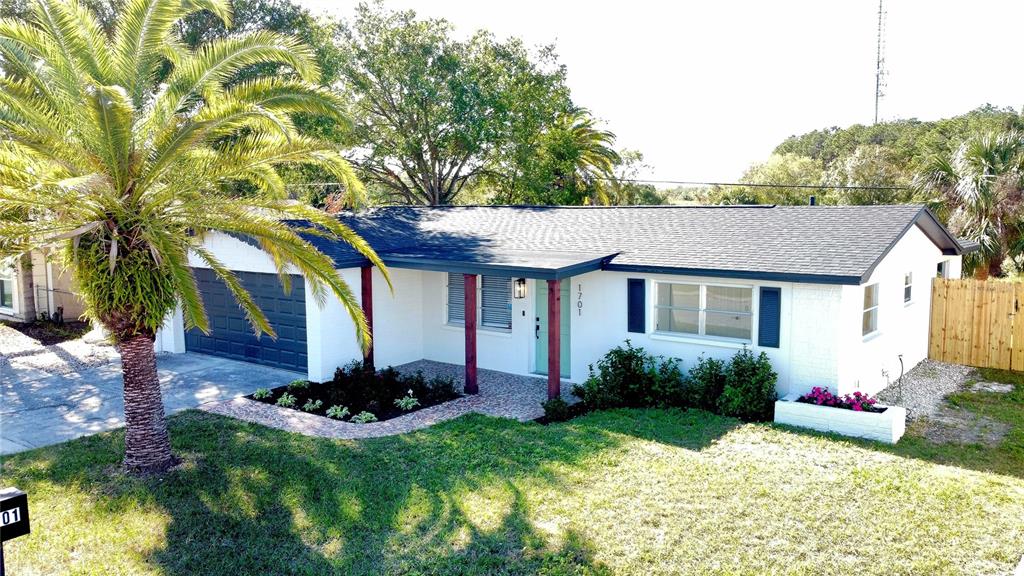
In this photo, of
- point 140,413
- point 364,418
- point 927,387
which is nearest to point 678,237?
point 927,387

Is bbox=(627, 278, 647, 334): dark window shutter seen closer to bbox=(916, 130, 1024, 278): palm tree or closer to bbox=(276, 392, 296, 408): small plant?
bbox=(276, 392, 296, 408): small plant

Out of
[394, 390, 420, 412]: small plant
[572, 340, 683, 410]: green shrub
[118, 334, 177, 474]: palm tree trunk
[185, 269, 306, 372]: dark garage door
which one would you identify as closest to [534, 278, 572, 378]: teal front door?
[572, 340, 683, 410]: green shrub

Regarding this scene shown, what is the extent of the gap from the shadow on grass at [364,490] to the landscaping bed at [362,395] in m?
1.11

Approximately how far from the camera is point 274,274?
532 inches

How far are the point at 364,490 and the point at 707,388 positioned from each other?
549 cm

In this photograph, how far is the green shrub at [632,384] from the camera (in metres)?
10.9

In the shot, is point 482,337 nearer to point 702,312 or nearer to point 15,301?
point 702,312

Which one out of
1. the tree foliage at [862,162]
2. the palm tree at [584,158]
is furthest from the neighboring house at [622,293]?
the tree foliage at [862,162]

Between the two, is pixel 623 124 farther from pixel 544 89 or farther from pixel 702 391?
pixel 702 391

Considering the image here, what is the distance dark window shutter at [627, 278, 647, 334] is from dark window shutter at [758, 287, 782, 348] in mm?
1852

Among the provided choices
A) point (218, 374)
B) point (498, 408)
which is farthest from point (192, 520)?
point (218, 374)

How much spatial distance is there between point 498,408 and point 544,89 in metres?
19.2

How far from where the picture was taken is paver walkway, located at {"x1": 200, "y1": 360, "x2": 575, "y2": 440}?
32.6 ft

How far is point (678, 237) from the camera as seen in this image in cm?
1266
